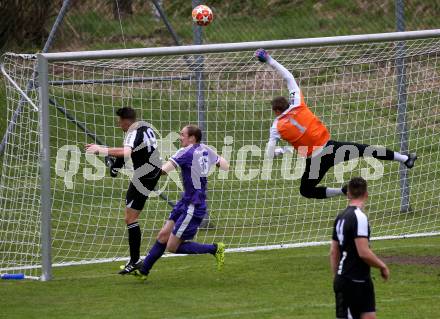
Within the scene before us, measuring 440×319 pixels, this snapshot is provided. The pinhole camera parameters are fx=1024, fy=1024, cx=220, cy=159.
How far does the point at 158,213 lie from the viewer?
1534 centimetres

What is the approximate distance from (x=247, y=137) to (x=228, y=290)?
4653mm

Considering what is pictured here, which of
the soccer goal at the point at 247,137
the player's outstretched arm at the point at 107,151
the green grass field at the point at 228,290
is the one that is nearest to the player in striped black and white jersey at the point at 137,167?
the player's outstretched arm at the point at 107,151

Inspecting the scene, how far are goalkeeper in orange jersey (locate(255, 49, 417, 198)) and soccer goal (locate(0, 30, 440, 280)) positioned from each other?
183 centimetres

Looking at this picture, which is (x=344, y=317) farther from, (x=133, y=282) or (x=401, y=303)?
(x=133, y=282)

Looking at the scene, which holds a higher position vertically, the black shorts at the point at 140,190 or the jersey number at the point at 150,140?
the jersey number at the point at 150,140

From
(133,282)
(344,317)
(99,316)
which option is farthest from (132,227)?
(344,317)

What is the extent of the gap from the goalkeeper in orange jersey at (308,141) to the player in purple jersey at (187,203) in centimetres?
81

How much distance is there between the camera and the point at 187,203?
11.1 metres

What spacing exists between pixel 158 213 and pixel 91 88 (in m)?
2.19

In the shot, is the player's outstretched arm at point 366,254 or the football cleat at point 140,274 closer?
the player's outstretched arm at point 366,254

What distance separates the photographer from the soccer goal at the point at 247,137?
45.7 ft

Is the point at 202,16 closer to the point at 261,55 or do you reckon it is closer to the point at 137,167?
the point at 261,55

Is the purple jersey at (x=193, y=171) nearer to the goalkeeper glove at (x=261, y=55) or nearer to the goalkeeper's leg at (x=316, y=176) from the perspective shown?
the goalkeeper glove at (x=261, y=55)

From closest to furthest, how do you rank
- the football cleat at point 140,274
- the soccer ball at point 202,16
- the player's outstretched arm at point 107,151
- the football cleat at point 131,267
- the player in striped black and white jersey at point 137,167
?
the player's outstretched arm at point 107,151 → the football cleat at point 140,274 → the football cleat at point 131,267 → the player in striped black and white jersey at point 137,167 → the soccer ball at point 202,16
